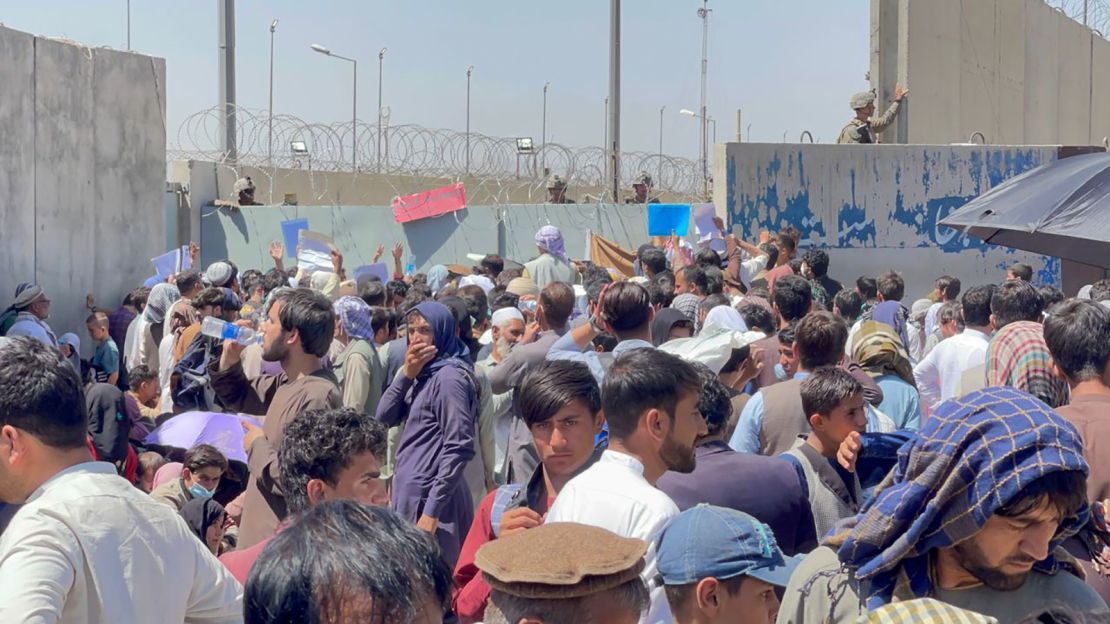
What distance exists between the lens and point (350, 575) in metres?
1.89

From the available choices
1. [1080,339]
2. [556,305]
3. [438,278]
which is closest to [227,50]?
[438,278]

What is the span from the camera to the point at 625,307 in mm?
5828

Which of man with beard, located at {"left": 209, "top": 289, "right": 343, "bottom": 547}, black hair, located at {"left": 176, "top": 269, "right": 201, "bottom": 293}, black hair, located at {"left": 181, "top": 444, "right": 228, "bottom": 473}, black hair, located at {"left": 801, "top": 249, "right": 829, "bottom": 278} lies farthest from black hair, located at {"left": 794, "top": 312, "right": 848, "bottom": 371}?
black hair, located at {"left": 176, "top": 269, "right": 201, "bottom": 293}

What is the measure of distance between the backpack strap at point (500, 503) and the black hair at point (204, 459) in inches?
97.7

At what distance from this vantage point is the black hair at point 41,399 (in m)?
2.85

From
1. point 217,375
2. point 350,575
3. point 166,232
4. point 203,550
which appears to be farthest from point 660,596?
point 166,232

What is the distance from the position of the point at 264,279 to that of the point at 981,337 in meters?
6.34

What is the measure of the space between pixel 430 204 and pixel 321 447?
11.3 meters

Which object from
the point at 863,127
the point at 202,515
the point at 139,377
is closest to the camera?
the point at 202,515

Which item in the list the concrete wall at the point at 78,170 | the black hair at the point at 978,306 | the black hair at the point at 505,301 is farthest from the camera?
the concrete wall at the point at 78,170

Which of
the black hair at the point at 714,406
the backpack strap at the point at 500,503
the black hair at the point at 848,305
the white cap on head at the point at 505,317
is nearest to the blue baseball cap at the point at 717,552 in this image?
the backpack strap at the point at 500,503

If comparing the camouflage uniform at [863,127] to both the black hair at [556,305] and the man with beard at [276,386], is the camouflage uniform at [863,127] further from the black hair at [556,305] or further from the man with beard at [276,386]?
the man with beard at [276,386]

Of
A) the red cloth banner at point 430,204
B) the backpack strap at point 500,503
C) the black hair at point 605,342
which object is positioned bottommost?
the backpack strap at point 500,503

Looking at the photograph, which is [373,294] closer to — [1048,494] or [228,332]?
[228,332]
